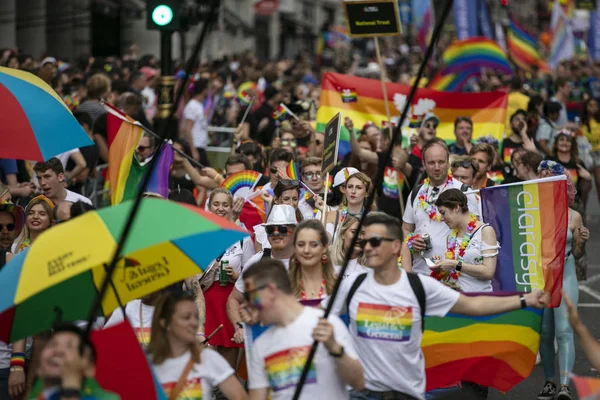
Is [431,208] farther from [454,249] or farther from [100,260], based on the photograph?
[100,260]

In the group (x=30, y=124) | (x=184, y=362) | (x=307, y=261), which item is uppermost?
(x=30, y=124)

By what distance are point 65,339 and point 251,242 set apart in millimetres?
3565

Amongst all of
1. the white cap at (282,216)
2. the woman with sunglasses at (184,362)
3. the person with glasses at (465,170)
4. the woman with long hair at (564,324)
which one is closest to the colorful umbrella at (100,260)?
the woman with sunglasses at (184,362)

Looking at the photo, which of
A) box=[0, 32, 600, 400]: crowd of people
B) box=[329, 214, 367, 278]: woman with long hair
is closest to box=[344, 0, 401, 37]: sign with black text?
box=[0, 32, 600, 400]: crowd of people

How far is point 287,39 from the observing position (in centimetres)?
6288

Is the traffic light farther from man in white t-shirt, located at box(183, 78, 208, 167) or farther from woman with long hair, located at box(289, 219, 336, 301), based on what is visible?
woman with long hair, located at box(289, 219, 336, 301)

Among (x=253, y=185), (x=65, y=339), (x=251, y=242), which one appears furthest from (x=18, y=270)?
(x=253, y=185)

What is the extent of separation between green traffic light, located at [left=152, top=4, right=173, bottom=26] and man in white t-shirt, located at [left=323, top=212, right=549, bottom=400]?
6.78 m

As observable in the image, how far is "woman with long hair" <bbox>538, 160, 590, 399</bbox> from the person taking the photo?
856 centimetres

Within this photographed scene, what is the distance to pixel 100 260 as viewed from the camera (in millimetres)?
5059

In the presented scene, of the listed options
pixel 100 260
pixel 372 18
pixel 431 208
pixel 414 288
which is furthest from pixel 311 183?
pixel 100 260

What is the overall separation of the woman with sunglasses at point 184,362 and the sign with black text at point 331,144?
12.1 feet

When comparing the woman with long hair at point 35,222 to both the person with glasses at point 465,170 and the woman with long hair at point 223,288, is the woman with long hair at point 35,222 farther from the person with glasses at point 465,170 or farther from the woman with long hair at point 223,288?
the person with glasses at point 465,170

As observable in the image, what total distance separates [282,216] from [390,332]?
6.79 feet
